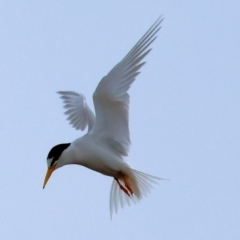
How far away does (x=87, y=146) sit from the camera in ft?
38.6

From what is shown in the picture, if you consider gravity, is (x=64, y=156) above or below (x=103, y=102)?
below

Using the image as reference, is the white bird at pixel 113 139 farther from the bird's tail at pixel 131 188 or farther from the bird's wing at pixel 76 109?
the bird's wing at pixel 76 109

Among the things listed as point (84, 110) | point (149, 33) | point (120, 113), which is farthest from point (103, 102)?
point (84, 110)

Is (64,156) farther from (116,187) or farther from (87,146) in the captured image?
(116,187)

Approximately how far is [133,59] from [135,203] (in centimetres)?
237

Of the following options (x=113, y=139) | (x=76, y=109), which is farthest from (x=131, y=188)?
(x=76, y=109)

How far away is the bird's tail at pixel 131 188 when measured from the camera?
39.7 ft

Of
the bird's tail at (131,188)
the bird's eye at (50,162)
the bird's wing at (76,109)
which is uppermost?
the bird's wing at (76,109)

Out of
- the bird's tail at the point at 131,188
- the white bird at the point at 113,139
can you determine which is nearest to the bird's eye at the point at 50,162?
the white bird at the point at 113,139

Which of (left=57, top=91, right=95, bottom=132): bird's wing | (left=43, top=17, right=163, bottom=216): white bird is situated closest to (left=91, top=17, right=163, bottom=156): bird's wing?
(left=43, top=17, right=163, bottom=216): white bird

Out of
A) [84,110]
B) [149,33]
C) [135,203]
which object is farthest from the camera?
[84,110]

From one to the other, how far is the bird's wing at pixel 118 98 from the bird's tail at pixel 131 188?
345 mm

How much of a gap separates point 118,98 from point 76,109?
2432 millimetres

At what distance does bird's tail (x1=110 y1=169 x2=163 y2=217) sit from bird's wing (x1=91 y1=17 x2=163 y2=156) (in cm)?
34
